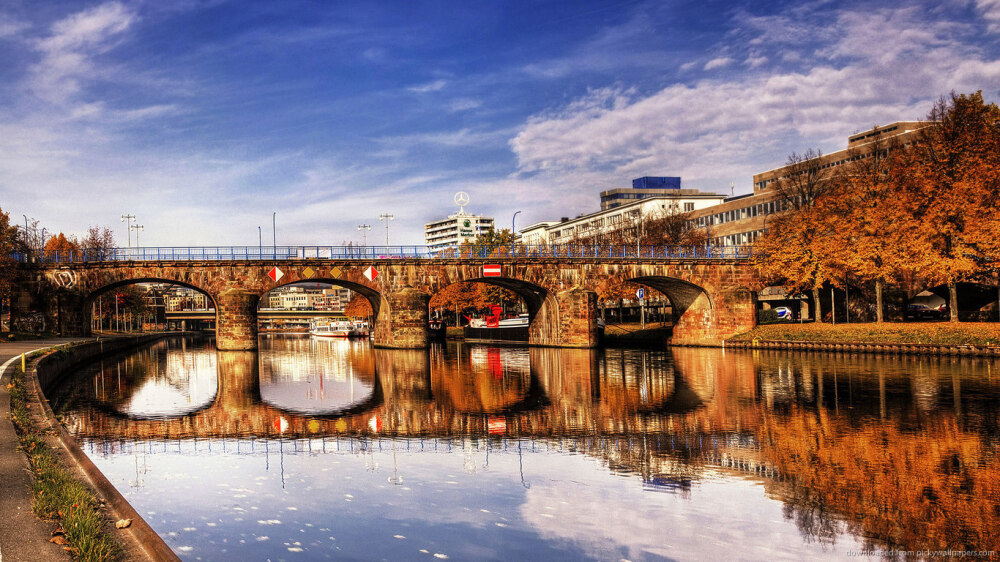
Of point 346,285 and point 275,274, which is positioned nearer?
point 275,274

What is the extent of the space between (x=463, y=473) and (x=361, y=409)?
11.9 meters

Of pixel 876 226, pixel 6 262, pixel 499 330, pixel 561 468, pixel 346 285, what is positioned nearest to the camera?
pixel 561 468

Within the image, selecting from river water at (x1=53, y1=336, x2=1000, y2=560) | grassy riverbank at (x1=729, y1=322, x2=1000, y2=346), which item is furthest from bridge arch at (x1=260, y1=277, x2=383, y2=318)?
grassy riverbank at (x1=729, y1=322, x2=1000, y2=346)

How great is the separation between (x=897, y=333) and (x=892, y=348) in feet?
4.62

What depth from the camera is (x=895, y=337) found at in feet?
169

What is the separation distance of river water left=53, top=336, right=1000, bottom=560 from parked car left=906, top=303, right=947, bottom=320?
4117cm

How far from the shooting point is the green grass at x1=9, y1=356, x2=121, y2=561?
8.70 m

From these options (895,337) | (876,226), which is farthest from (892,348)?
(876,226)

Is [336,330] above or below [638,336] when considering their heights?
below

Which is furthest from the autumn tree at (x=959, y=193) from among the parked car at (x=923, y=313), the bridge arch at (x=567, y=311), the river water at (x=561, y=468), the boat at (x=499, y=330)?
the boat at (x=499, y=330)

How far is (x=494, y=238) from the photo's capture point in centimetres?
11450

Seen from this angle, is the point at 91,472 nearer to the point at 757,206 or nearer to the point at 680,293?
the point at 680,293

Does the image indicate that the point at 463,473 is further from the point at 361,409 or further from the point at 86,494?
the point at 361,409

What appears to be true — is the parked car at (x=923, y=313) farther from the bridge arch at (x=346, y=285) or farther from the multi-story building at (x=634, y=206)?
the multi-story building at (x=634, y=206)
